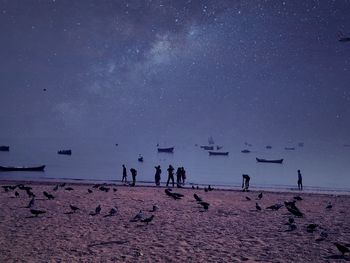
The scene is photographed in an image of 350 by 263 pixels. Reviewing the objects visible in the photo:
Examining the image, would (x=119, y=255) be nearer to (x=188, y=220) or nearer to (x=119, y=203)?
(x=188, y=220)

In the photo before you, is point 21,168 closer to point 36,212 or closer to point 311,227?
point 36,212

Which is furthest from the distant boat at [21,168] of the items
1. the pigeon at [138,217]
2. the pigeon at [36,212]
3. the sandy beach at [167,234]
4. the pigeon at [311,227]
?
the pigeon at [311,227]

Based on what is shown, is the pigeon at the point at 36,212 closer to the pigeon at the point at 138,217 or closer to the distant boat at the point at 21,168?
the pigeon at the point at 138,217

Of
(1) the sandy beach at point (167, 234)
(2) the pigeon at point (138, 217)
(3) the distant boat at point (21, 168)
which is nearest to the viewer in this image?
(1) the sandy beach at point (167, 234)

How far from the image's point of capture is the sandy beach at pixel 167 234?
11.8m

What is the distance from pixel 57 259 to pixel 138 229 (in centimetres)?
517

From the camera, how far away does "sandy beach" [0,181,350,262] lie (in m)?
11.8

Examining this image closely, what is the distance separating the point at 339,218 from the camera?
2011 cm

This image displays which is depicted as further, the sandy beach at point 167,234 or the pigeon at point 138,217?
the pigeon at point 138,217

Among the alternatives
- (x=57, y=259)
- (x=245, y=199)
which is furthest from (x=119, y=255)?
(x=245, y=199)

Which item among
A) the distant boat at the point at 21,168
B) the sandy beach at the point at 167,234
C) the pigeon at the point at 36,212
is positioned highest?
the distant boat at the point at 21,168

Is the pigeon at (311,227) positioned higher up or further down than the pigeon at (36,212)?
further down

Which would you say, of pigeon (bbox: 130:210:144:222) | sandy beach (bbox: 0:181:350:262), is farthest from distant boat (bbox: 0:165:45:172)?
pigeon (bbox: 130:210:144:222)

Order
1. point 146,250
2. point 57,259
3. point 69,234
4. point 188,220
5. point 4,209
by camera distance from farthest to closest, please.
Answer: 1. point 4,209
2. point 188,220
3. point 69,234
4. point 146,250
5. point 57,259
